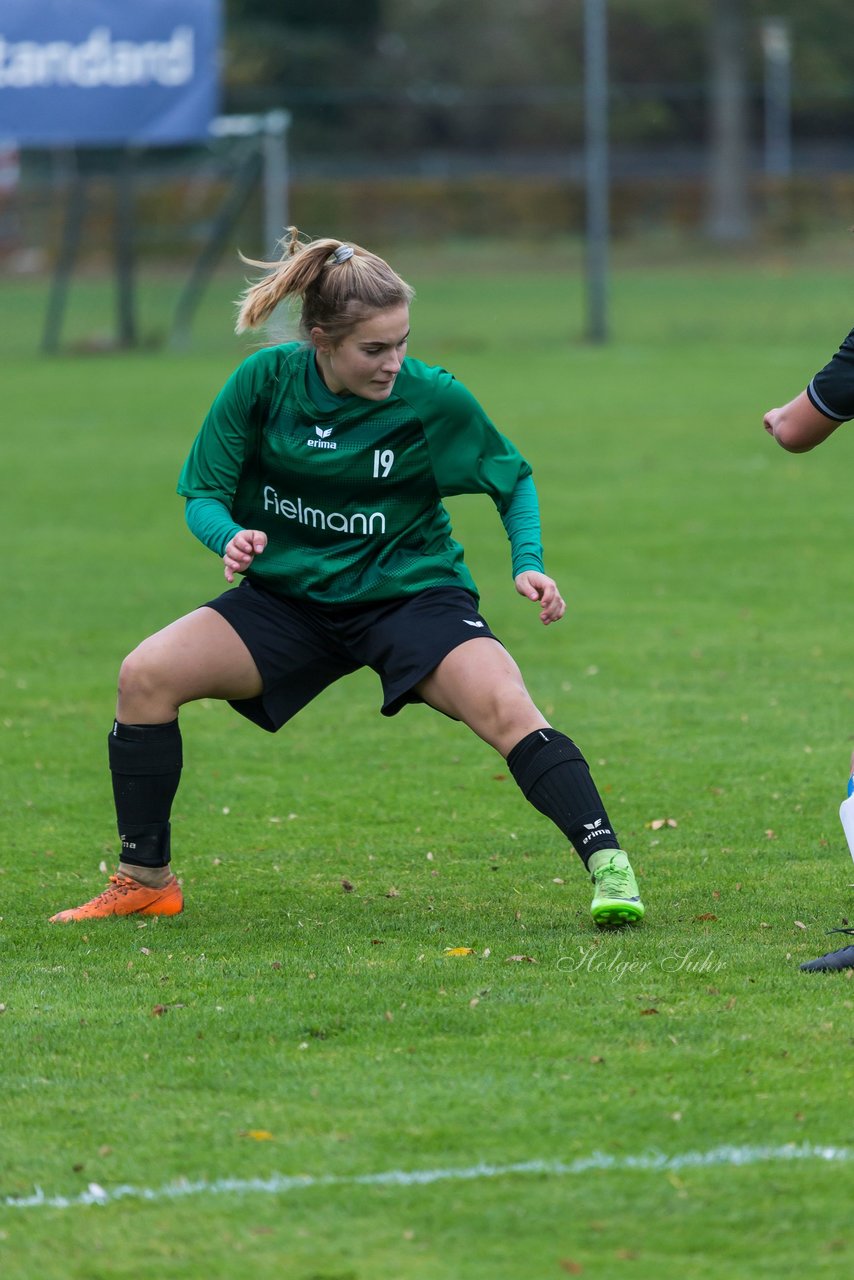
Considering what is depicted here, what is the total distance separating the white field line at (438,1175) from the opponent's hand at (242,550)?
5.41ft

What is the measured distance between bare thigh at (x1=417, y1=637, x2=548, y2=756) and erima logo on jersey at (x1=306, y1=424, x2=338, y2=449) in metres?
0.62

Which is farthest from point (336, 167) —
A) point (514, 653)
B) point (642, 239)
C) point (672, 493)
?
point (514, 653)

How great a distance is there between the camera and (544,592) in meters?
4.61

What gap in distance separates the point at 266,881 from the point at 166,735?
0.74m

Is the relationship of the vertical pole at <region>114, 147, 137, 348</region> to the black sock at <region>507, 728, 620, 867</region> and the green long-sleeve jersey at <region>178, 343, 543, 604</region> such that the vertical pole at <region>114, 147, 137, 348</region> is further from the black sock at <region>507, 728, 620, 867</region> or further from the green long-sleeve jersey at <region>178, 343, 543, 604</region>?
the black sock at <region>507, 728, 620, 867</region>

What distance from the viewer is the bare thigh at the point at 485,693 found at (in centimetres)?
465

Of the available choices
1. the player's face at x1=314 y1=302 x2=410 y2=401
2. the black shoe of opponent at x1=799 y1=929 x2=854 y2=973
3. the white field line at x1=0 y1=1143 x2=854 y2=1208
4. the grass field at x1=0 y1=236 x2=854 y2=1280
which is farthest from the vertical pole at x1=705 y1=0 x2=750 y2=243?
the white field line at x1=0 y1=1143 x2=854 y2=1208

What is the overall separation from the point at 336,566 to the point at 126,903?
106 cm

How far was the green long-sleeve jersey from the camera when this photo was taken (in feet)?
15.7

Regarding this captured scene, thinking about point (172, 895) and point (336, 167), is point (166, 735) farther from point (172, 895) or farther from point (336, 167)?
point (336, 167)

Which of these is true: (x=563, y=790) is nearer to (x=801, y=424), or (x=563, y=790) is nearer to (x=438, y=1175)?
(x=801, y=424)

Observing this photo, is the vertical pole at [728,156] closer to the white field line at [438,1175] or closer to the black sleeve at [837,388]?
the black sleeve at [837,388]

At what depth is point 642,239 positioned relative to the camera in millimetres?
37469

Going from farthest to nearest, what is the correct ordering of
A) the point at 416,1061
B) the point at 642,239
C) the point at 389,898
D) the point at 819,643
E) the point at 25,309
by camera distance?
1. the point at 642,239
2. the point at 25,309
3. the point at 819,643
4. the point at 389,898
5. the point at 416,1061
